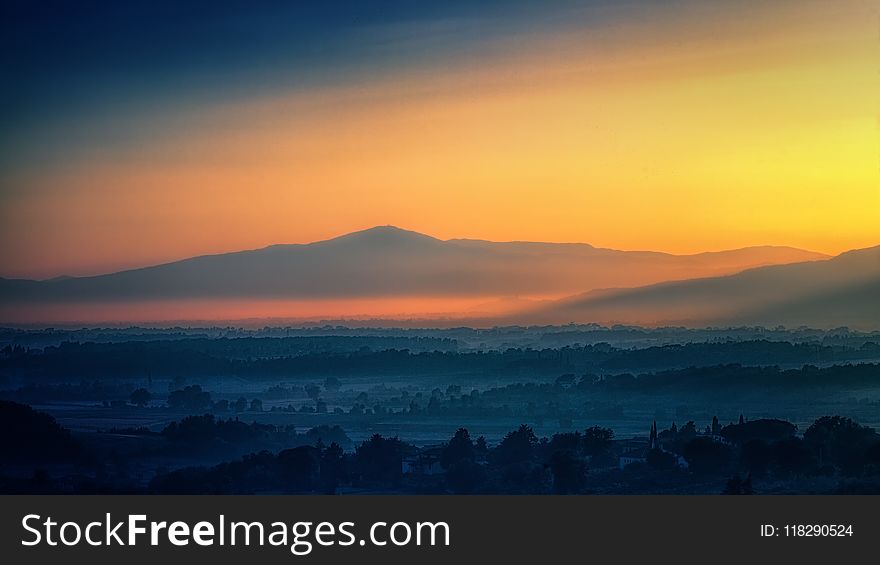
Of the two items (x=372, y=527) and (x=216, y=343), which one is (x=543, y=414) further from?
(x=372, y=527)

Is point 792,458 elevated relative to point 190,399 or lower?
lower

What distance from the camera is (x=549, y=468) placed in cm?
3272

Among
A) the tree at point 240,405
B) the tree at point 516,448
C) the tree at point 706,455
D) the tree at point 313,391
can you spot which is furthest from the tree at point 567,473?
the tree at point 313,391

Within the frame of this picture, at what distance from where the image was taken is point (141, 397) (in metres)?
57.4

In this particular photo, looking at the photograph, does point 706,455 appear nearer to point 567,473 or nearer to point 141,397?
point 567,473

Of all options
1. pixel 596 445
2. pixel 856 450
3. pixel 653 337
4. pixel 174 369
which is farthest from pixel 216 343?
pixel 856 450

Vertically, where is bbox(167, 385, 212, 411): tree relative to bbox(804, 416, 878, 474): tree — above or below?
above

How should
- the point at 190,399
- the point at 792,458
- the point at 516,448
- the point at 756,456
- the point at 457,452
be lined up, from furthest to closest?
→ the point at 190,399, the point at 516,448, the point at 457,452, the point at 756,456, the point at 792,458

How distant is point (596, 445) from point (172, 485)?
1130cm

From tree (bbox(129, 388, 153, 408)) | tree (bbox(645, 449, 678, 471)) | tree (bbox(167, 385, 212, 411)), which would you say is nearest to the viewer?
tree (bbox(645, 449, 678, 471))

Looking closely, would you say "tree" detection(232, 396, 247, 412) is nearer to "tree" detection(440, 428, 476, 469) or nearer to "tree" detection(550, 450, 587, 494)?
"tree" detection(440, 428, 476, 469)

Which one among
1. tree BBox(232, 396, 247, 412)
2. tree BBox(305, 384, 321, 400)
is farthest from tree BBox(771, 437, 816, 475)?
tree BBox(305, 384, 321, 400)

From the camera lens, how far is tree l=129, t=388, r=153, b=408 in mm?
56903

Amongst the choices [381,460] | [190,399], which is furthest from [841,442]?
[190,399]
